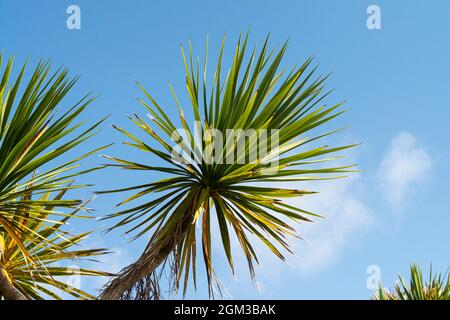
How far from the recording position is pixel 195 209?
385 cm

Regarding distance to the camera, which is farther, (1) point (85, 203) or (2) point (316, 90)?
(2) point (316, 90)

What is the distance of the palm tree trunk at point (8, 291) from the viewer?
3.43m

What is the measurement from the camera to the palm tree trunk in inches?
135

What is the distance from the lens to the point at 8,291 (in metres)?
3.44
